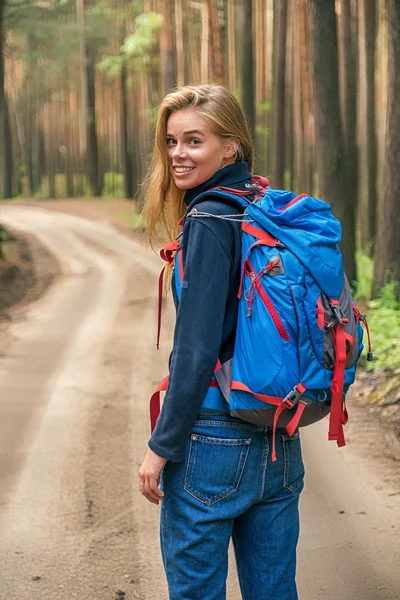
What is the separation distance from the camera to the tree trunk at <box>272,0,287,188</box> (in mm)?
Answer: 14258

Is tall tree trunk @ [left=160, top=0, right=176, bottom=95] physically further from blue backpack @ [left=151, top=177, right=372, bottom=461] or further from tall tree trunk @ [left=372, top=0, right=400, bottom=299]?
blue backpack @ [left=151, top=177, right=372, bottom=461]

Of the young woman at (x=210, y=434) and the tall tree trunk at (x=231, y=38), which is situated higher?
the tall tree trunk at (x=231, y=38)

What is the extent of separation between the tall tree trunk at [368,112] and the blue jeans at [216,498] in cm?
1236

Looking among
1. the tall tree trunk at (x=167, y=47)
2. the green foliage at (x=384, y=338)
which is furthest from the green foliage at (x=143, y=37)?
the green foliage at (x=384, y=338)

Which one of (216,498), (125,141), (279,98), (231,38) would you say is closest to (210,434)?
(216,498)

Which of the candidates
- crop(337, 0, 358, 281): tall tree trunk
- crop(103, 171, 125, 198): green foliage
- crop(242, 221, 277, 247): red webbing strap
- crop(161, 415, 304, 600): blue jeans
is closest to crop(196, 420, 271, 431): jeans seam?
crop(161, 415, 304, 600): blue jeans

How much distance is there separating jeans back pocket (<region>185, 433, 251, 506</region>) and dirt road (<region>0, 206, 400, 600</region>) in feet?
5.61

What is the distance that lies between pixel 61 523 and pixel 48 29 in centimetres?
2783

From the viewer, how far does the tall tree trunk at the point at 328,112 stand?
9484 millimetres

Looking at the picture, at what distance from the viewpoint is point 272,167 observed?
15172 millimetres

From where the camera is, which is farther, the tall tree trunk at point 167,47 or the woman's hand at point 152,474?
the tall tree trunk at point 167,47

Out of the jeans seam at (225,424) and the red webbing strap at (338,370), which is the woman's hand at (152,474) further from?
the red webbing strap at (338,370)

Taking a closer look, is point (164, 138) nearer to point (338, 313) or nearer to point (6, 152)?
point (338, 313)

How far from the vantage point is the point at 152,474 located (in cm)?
198
